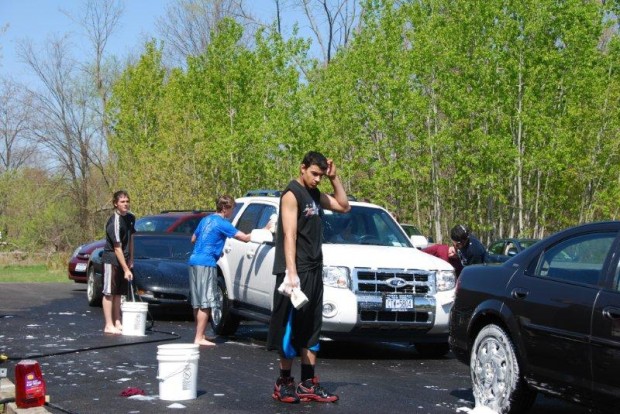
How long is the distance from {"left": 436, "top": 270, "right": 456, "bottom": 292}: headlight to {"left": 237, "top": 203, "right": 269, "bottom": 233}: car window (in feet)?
9.31

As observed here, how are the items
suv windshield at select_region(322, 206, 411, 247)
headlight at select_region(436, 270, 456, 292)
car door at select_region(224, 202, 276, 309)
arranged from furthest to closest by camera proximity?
car door at select_region(224, 202, 276, 309) → suv windshield at select_region(322, 206, 411, 247) → headlight at select_region(436, 270, 456, 292)

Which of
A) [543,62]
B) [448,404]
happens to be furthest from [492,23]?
[448,404]

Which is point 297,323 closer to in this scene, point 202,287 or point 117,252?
point 202,287

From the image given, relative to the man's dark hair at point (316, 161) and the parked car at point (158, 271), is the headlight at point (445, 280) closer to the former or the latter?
the man's dark hair at point (316, 161)

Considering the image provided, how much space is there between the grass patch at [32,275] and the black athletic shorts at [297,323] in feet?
69.7

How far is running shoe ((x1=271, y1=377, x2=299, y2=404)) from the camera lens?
30.1 ft

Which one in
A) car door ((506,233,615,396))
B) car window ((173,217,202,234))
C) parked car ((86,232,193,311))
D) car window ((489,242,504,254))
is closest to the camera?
car door ((506,233,615,396))

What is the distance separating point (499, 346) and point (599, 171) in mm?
33650

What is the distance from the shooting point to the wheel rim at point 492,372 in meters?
8.54

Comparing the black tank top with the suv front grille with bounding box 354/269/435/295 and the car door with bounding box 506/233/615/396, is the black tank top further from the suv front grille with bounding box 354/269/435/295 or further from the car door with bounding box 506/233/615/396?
the suv front grille with bounding box 354/269/435/295

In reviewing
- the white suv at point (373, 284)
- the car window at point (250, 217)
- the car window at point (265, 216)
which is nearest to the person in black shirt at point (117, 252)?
the car window at point (250, 217)

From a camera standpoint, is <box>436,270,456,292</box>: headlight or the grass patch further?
the grass patch

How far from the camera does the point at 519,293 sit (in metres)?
8.51

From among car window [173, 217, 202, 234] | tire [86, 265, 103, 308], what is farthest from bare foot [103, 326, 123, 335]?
car window [173, 217, 202, 234]
